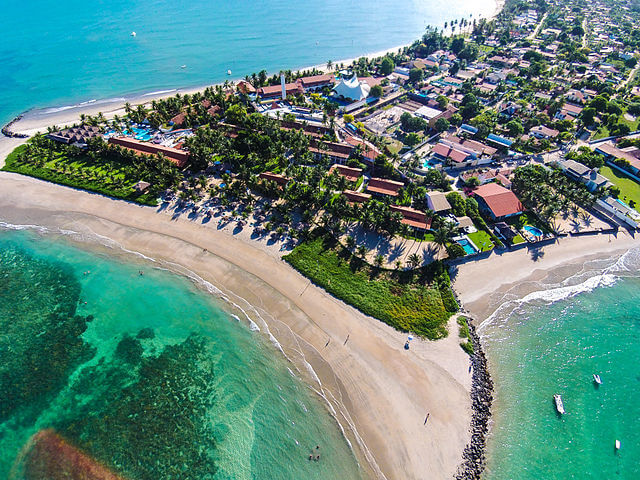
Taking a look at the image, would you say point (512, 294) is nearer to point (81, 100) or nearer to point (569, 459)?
point (569, 459)

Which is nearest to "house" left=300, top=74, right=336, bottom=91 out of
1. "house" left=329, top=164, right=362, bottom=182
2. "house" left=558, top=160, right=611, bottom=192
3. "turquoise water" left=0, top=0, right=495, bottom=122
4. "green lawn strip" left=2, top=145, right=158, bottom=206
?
"turquoise water" left=0, top=0, right=495, bottom=122

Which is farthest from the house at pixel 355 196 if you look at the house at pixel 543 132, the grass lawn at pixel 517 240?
the house at pixel 543 132

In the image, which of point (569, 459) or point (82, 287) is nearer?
point (569, 459)

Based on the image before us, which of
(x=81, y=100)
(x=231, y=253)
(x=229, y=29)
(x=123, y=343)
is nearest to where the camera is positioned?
(x=123, y=343)

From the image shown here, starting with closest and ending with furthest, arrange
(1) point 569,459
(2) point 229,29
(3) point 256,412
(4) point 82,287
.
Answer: (1) point 569,459 → (3) point 256,412 → (4) point 82,287 → (2) point 229,29

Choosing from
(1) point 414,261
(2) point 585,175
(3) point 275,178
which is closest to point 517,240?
(1) point 414,261

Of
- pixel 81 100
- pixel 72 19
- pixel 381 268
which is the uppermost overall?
pixel 72 19

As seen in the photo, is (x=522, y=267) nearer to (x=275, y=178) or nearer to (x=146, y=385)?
(x=275, y=178)

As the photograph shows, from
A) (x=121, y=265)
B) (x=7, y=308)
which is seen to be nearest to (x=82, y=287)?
(x=121, y=265)

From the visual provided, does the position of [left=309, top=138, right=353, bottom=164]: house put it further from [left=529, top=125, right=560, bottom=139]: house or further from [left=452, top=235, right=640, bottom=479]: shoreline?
[left=529, top=125, right=560, bottom=139]: house
